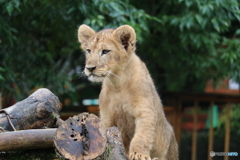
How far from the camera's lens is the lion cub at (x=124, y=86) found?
4754 mm

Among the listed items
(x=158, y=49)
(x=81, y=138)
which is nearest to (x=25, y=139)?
(x=81, y=138)

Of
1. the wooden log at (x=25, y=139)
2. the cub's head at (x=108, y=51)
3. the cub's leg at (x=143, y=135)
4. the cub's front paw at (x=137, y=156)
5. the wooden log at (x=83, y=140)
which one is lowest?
the cub's front paw at (x=137, y=156)

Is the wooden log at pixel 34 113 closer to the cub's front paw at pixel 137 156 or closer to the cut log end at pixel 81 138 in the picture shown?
the cub's front paw at pixel 137 156

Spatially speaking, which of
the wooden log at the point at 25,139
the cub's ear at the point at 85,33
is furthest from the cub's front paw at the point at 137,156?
the cub's ear at the point at 85,33

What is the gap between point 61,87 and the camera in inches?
325

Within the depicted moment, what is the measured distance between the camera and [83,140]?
3516mm

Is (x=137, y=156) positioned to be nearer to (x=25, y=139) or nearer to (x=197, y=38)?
(x=25, y=139)

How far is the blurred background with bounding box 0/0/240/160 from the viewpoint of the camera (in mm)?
7215

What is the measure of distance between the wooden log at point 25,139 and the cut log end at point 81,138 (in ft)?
1.49

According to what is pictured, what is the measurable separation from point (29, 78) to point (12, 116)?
3.65m

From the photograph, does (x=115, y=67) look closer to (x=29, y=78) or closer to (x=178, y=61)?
(x=29, y=78)

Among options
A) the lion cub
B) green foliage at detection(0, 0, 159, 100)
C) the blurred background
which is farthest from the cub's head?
green foliage at detection(0, 0, 159, 100)

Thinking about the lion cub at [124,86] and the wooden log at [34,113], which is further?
the lion cub at [124,86]

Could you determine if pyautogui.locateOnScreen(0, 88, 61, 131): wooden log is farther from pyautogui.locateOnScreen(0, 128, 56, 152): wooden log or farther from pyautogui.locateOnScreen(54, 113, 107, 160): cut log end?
pyautogui.locateOnScreen(54, 113, 107, 160): cut log end
